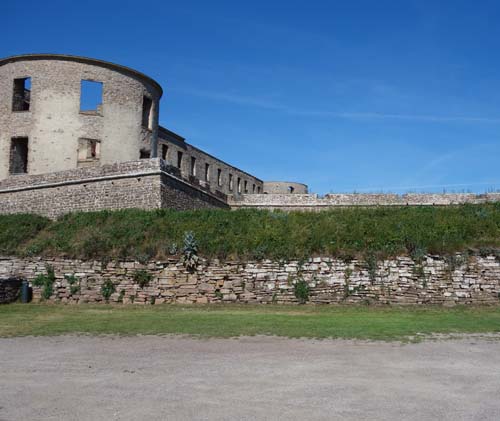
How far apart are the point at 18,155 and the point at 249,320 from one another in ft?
66.0

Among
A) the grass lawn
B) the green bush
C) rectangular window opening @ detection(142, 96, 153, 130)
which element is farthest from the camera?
rectangular window opening @ detection(142, 96, 153, 130)

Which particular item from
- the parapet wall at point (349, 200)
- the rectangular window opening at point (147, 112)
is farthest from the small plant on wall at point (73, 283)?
the rectangular window opening at point (147, 112)

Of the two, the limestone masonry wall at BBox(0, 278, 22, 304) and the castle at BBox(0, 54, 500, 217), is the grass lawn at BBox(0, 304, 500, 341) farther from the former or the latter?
the castle at BBox(0, 54, 500, 217)

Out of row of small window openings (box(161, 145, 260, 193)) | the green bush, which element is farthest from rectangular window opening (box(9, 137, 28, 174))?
the green bush

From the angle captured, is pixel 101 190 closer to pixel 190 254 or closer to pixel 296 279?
pixel 190 254

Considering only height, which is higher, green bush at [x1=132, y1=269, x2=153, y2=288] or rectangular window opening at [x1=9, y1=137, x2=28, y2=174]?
rectangular window opening at [x1=9, y1=137, x2=28, y2=174]

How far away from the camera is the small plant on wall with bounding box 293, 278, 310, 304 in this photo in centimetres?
1615

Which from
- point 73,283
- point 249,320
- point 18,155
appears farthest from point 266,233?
point 18,155

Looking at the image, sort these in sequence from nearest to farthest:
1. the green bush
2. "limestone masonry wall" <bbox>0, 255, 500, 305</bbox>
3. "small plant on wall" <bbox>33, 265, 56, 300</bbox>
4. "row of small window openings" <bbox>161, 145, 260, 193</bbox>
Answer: "limestone masonry wall" <bbox>0, 255, 500, 305</bbox>
the green bush
"small plant on wall" <bbox>33, 265, 56, 300</bbox>
"row of small window openings" <bbox>161, 145, 260, 193</bbox>

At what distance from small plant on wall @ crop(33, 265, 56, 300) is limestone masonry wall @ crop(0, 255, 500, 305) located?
0.22 metres

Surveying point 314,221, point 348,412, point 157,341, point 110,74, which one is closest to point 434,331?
point 157,341

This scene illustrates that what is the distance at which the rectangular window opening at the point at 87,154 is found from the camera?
27156mm

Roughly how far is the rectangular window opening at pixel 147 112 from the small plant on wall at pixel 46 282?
44.3 ft

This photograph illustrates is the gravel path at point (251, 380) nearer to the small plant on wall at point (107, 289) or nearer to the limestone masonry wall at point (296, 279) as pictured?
the limestone masonry wall at point (296, 279)
